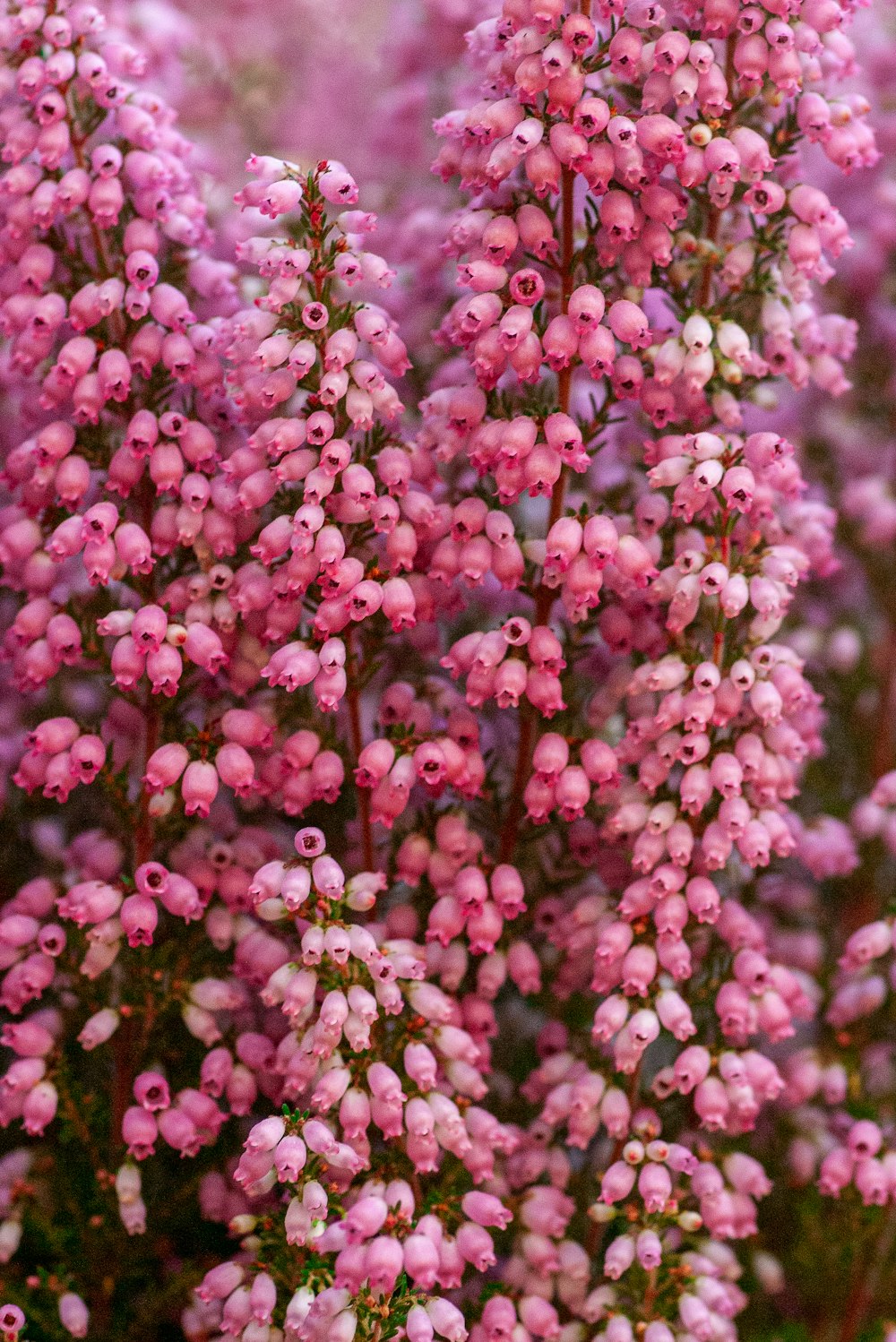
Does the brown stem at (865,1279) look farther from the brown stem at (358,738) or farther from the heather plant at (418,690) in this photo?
the brown stem at (358,738)

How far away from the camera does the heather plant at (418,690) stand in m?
2.31

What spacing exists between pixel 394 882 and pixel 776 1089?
0.78 m

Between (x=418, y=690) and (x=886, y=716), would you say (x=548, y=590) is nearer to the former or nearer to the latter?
(x=418, y=690)

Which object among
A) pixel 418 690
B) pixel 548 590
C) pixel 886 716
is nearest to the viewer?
pixel 548 590

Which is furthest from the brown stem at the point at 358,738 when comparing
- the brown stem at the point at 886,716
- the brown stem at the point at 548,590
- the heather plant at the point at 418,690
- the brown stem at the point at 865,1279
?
the brown stem at the point at 886,716

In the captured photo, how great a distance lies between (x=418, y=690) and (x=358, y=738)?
0.18 metres

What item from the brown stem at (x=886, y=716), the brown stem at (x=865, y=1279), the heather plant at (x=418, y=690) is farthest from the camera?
the brown stem at (x=886, y=716)

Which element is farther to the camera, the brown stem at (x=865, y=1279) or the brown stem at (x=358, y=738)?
the brown stem at (x=865, y=1279)

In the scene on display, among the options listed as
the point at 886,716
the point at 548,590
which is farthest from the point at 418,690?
the point at 886,716

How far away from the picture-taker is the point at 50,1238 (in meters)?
Answer: 2.69

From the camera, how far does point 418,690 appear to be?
2.71 m

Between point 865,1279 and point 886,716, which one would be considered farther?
point 886,716

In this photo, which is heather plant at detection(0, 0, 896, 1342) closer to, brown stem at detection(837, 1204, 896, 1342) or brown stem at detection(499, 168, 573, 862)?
brown stem at detection(499, 168, 573, 862)

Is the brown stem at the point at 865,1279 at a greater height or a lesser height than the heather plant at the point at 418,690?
lesser
